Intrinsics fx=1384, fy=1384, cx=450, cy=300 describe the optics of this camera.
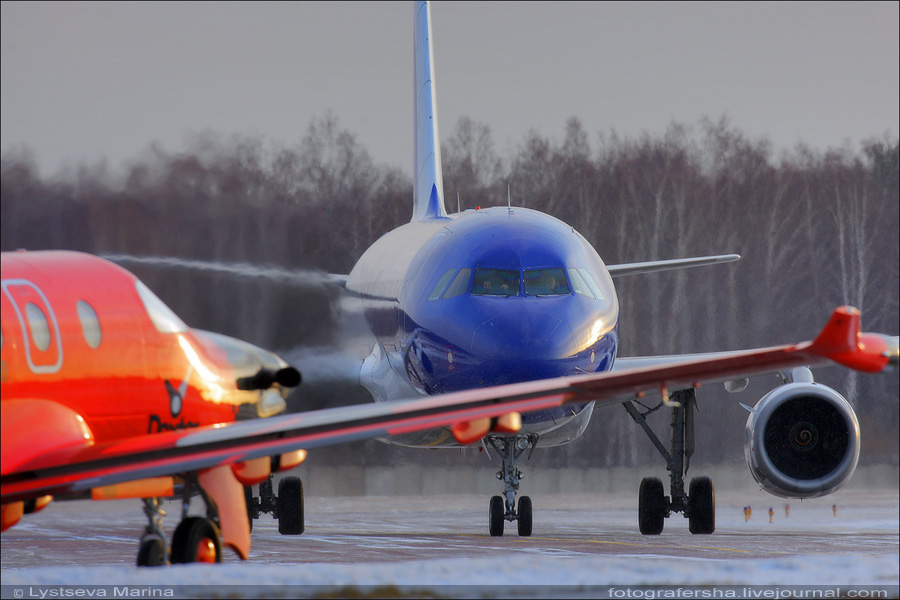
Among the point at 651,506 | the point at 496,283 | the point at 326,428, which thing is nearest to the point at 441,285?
the point at 496,283

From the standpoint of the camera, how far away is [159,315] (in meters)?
7.86

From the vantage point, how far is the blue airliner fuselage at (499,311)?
11602mm

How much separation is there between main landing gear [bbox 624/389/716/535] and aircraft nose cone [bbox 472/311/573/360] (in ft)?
10.9

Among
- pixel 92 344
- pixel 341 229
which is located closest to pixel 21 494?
pixel 92 344

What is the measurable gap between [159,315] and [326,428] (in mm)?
1866

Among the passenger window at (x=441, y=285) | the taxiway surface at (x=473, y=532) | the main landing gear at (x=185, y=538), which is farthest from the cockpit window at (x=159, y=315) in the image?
the passenger window at (x=441, y=285)

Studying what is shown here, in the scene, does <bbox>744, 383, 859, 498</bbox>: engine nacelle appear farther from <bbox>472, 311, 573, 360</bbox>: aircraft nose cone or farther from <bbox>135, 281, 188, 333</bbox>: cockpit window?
<bbox>135, 281, 188, 333</bbox>: cockpit window

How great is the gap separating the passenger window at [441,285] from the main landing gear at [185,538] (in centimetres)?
541

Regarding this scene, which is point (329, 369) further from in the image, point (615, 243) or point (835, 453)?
point (615, 243)

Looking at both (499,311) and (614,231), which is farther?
(614,231)

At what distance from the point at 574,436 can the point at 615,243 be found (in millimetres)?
17449

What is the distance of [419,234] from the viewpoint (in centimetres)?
1522

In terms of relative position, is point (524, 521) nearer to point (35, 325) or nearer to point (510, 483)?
point (510, 483)

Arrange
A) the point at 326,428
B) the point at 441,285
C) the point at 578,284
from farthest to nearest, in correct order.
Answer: the point at 441,285, the point at 578,284, the point at 326,428
